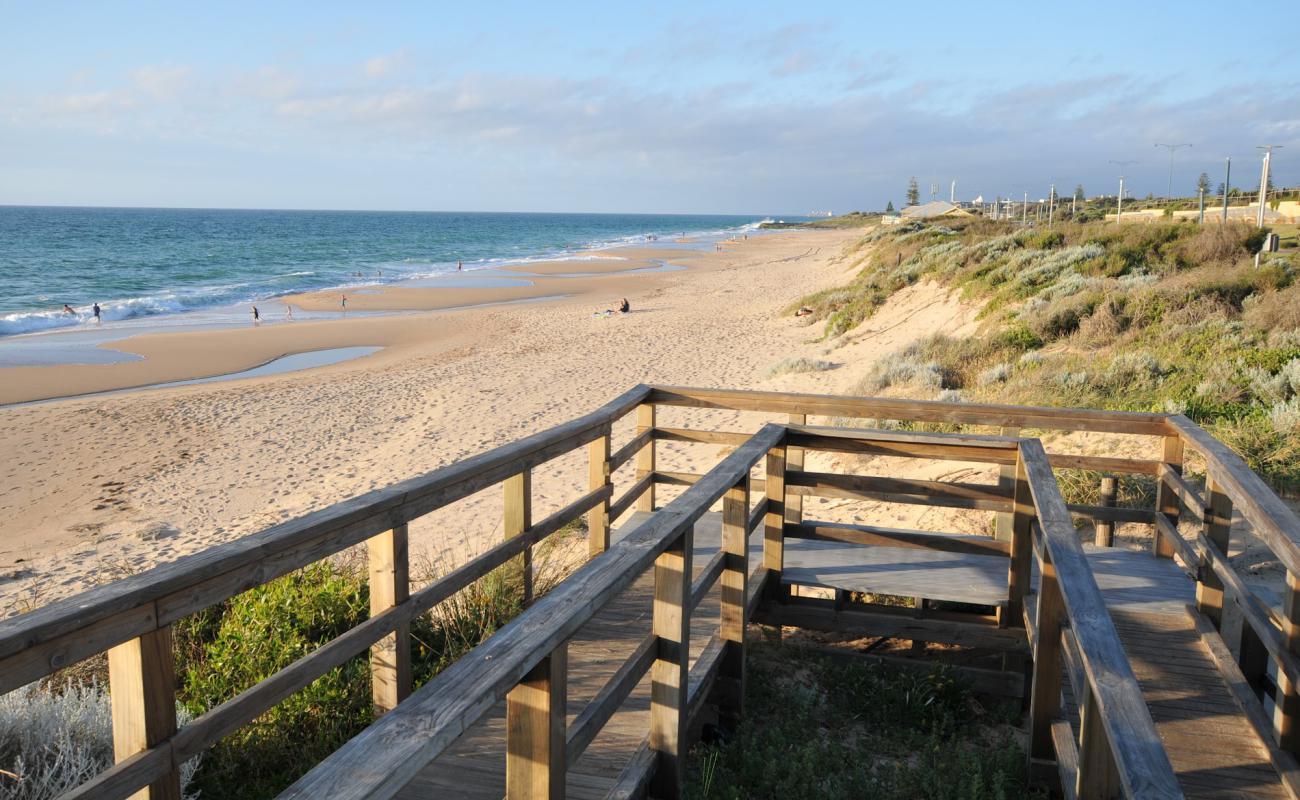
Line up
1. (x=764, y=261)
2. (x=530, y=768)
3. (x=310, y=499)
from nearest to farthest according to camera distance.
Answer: (x=530, y=768)
(x=310, y=499)
(x=764, y=261)

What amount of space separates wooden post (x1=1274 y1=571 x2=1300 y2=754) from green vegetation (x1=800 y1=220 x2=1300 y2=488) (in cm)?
432

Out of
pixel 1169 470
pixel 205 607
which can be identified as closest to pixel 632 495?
pixel 1169 470

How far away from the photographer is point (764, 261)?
52250mm

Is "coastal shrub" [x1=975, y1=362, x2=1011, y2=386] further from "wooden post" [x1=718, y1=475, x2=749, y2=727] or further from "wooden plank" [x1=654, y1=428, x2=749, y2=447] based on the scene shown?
"wooden post" [x1=718, y1=475, x2=749, y2=727]

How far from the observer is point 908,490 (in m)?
4.97

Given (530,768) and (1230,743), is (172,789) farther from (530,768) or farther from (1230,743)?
(1230,743)

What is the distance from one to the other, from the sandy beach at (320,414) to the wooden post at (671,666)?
149 inches

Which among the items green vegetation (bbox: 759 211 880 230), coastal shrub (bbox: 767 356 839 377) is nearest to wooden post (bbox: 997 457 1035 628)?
coastal shrub (bbox: 767 356 839 377)

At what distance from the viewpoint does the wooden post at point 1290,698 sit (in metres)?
3.22

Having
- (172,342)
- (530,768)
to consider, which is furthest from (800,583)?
(172,342)

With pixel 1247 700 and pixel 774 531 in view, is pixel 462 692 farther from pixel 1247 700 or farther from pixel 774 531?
pixel 774 531

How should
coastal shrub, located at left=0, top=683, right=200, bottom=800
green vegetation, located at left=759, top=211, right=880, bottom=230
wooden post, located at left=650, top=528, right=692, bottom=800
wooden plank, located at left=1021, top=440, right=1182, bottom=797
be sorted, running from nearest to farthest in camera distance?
wooden plank, located at left=1021, top=440, right=1182, bottom=797
wooden post, located at left=650, top=528, right=692, bottom=800
coastal shrub, located at left=0, top=683, right=200, bottom=800
green vegetation, located at left=759, top=211, right=880, bottom=230

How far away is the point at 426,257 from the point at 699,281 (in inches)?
1109

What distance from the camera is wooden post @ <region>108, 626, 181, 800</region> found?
2148 millimetres
